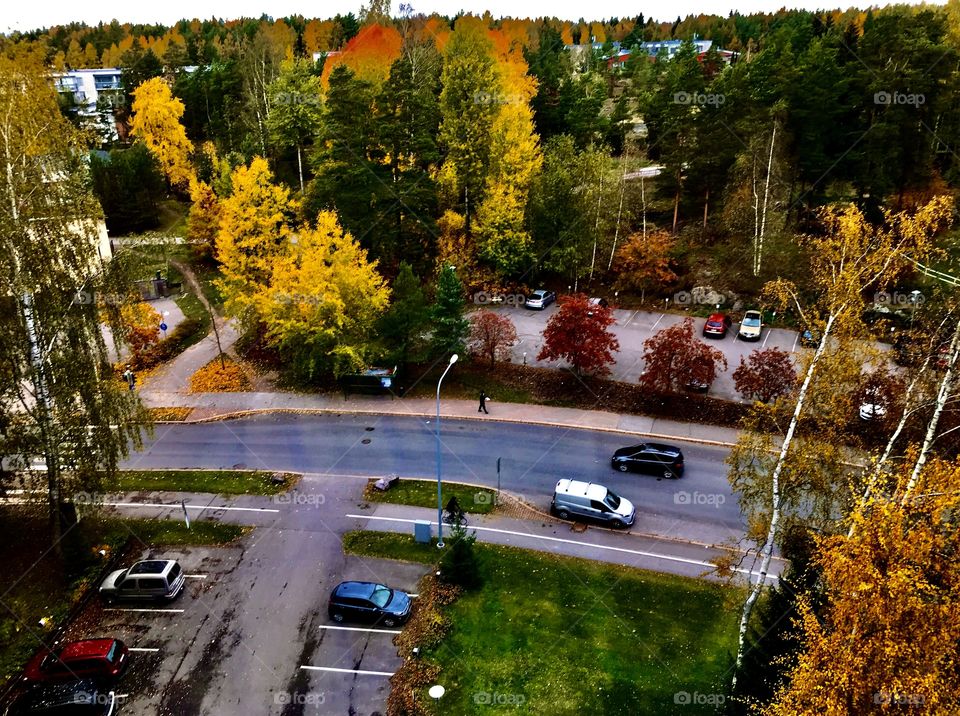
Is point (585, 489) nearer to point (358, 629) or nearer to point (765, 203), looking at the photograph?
point (358, 629)

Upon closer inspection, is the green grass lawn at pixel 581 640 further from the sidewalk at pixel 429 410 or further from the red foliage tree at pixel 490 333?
the red foliage tree at pixel 490 333

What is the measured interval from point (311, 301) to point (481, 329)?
9.39 meters

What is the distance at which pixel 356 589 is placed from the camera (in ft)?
71.9

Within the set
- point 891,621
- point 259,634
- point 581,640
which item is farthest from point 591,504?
point 891,621

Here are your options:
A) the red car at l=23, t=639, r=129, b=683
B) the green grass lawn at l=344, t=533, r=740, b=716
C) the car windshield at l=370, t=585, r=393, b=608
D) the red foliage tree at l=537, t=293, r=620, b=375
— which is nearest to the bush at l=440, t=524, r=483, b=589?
the green grass lawn at l=344, t=533, r=740, b=716

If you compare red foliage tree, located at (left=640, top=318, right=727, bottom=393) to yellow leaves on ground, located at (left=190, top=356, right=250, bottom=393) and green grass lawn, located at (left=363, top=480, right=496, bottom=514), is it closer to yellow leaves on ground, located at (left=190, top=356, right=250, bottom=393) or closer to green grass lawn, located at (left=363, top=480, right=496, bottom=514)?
green grass lawn, located at (left=363, top=480, right=496, bottom=514)

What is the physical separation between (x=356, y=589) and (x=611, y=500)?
1048cm

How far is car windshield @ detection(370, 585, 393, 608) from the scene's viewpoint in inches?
850

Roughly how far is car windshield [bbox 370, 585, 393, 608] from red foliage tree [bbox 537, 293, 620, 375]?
1593 centimetres

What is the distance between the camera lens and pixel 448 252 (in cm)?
4578

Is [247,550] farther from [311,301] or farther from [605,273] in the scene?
[605,273]

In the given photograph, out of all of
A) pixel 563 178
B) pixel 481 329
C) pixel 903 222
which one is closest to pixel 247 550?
Answer: pixel 481 329

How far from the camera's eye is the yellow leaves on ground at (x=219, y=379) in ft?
123

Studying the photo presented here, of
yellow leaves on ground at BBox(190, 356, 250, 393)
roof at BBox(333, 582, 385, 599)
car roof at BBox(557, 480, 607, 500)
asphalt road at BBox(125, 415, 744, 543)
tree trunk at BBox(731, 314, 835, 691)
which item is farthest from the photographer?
yellow leaves on ground at BBox(190, 356, 250, 393)
